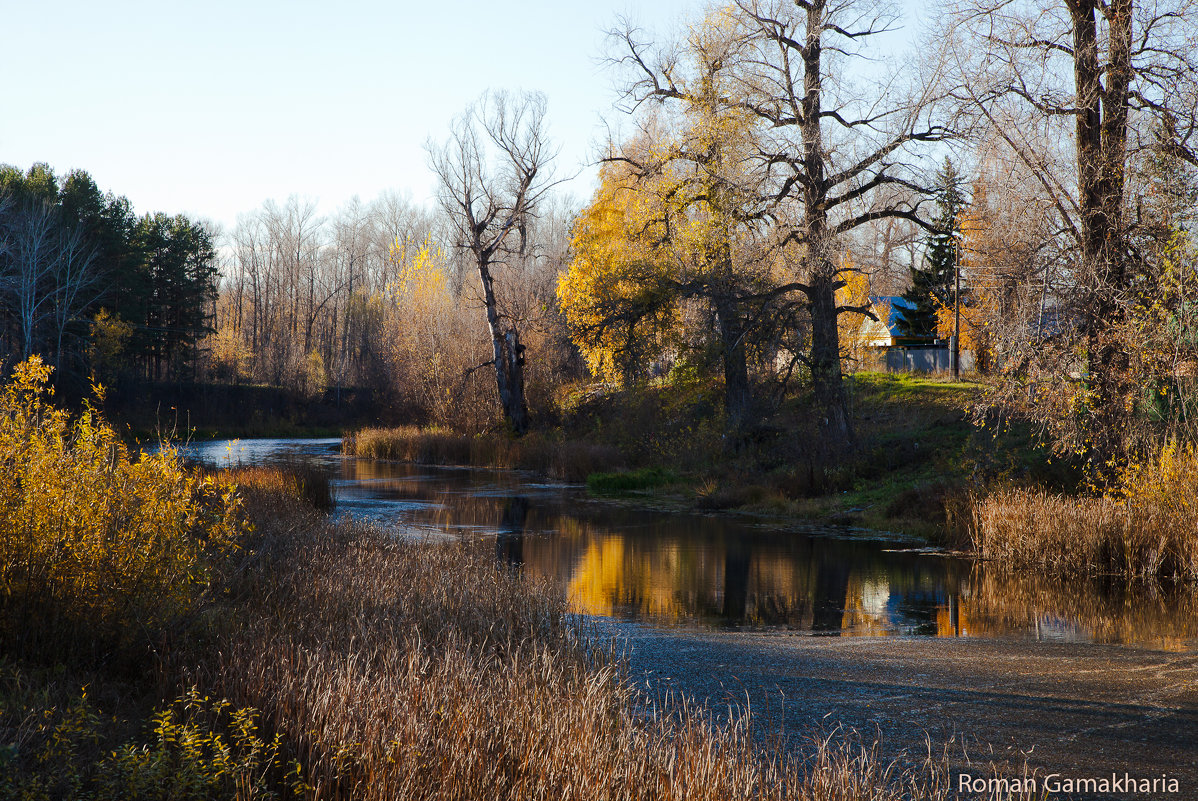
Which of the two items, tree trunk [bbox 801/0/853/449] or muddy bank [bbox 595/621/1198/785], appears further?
tree trunk [bbox 801/0/853/449]

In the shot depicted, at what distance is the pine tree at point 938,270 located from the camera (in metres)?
20.8

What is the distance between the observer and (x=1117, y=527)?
1357cm

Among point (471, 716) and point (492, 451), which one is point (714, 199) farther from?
point (471, 716)

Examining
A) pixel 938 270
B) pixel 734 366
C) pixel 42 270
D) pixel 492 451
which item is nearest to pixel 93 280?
pixel 42 270

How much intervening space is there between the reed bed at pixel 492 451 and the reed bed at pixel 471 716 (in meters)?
19.7

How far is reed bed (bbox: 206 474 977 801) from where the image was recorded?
192 inches

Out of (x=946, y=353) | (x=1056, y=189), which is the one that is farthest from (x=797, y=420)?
(x=946, y=353)

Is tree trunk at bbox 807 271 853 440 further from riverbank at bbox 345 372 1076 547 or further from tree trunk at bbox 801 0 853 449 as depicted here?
riverbank at bbox 345 372 1076 547

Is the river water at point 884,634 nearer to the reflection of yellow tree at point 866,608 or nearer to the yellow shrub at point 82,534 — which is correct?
the reflection of yellow tree at point 866,608

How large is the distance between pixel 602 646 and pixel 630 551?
7.15m

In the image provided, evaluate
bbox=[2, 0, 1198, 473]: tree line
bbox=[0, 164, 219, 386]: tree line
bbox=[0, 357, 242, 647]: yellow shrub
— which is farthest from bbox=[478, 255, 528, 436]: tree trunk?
bbox=[0, 357, 242, 647]: yellow shrub

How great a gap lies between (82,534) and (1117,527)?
43.0 ft

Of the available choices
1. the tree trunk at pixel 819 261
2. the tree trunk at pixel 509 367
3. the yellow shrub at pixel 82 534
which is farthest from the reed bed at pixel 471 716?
the tree trunk at pixel 509 367

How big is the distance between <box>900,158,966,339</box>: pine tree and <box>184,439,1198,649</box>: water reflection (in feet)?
26.5
